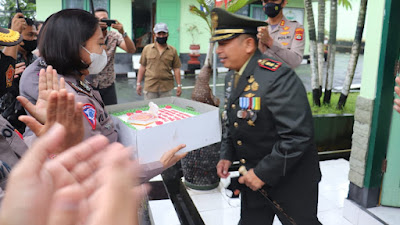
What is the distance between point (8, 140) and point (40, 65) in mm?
746

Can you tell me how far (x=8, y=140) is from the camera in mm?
1231

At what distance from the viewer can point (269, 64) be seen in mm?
2012

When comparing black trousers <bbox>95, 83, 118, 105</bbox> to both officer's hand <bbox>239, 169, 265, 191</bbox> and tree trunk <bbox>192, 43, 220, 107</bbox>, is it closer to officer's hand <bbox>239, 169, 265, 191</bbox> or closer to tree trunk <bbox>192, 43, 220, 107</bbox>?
tree trunk <bbox>192, 43, 220, 107</bbox>

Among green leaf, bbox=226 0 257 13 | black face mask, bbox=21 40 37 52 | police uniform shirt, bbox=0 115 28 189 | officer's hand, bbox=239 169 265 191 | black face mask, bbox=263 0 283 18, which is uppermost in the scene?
green leaf, bbox=226 0 257 13

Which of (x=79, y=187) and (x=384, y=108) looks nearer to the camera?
(x=79, y=187)

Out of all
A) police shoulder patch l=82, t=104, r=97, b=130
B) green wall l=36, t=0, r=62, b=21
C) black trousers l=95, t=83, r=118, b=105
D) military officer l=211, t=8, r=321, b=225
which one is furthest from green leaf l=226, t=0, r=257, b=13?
green wall l=36, t=0, r=62, b=21

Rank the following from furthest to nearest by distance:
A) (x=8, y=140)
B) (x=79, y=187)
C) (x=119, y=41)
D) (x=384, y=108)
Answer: (x=119, y=41) → (x=384, y=108) → (x=8, y=140) → (x=79, y=187)

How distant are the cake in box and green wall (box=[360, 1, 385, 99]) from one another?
1.77 m

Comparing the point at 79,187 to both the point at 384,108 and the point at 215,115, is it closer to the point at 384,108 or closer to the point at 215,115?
the point at 215,115

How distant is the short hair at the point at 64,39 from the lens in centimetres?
173

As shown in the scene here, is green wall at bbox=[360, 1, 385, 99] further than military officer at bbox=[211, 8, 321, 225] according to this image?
Yes

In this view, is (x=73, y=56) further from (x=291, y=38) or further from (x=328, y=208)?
(x=328, y=208)

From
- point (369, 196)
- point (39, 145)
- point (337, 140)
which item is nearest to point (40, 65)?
point (39, 145)

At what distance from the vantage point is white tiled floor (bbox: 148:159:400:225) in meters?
2.97
